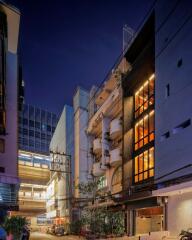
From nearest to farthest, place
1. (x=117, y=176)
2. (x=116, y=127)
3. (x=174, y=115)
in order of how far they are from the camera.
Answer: (x=174, y=115) < (x=116, y=127) < (x=117, y=176)

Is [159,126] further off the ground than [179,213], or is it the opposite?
[159,126]

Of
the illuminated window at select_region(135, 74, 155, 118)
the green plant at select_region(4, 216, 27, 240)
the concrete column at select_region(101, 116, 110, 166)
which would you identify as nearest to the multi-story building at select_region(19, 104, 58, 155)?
the concrete column at select_region(101, 116, 110, 166)

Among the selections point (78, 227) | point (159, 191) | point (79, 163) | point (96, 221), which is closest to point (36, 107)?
point (79, 163)

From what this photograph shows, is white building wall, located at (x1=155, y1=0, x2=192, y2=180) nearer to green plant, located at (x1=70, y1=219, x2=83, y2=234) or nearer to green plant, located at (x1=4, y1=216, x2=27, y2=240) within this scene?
green plant, located at (x1=4, y1=216, x2=27, y2=240)

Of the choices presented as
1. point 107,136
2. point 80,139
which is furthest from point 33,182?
point 107,136

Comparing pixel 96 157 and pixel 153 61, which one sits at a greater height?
pixel 153 61

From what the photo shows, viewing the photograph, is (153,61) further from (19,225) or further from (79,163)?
(79,163)

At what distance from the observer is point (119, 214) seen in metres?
25.2

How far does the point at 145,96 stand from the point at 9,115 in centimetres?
1803

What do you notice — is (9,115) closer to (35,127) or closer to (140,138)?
(140,138)

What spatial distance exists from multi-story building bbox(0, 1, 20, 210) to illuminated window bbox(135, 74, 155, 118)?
12.9 m

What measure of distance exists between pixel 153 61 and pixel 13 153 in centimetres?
2074

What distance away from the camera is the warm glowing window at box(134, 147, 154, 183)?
24.8m

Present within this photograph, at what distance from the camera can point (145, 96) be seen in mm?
27516
